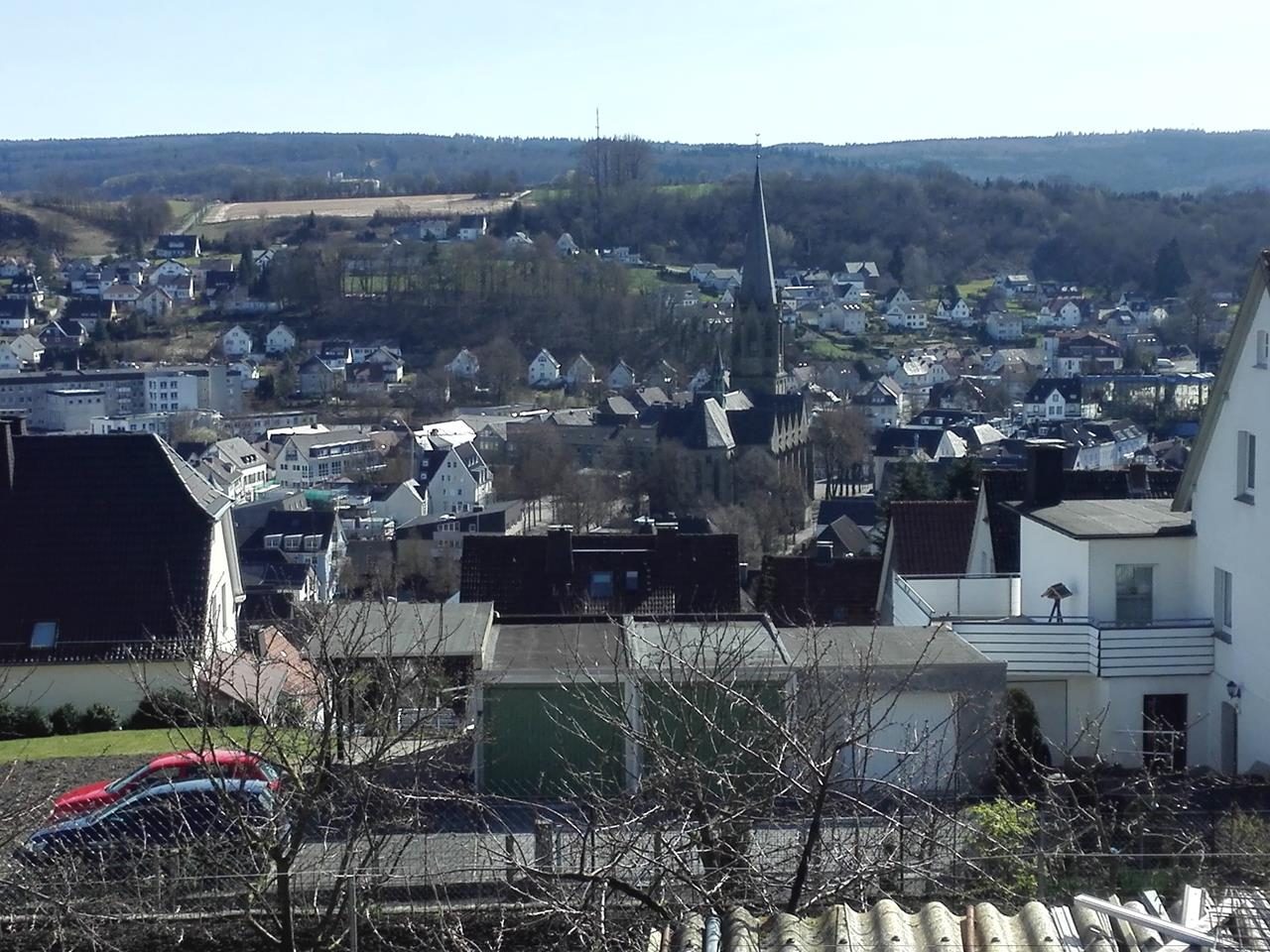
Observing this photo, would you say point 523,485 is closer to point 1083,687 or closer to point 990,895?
point 1083,687

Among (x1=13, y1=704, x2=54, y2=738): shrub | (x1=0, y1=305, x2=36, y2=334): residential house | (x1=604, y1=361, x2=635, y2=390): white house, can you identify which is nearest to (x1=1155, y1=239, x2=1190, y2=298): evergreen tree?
(x1=604, y1=361, x2=635, y2=390): white house

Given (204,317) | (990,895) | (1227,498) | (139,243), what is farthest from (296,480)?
(139,243)

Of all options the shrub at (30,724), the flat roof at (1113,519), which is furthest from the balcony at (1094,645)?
the shrub at (30,724)

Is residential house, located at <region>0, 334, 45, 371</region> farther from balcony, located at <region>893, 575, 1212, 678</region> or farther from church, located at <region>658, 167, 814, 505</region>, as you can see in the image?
balcony, located at <region>893, 575, 1212, 678</region>

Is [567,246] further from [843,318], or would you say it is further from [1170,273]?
[1170,273]

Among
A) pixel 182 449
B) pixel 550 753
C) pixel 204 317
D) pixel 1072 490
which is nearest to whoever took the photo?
pixel 550 753

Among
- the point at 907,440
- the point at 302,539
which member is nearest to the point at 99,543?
the point at 302,539

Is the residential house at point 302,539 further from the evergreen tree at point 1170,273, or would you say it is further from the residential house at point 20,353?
the evergreen tree at point 1170,273
